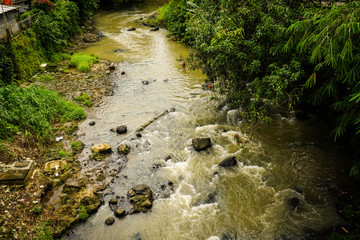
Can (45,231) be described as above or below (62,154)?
below

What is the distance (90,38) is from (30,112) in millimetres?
16545

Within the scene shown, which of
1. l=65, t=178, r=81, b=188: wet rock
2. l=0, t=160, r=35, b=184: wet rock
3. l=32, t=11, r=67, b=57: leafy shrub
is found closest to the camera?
l=0, t=160, r=35, b=184: wet rock

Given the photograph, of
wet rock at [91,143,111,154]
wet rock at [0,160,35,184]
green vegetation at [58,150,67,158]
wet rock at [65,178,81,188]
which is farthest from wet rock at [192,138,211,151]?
wet rock at [0,160,35,184]

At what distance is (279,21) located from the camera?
28.0ft

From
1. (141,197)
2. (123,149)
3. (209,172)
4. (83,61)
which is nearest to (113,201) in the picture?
(141,197)

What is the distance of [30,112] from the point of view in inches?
420

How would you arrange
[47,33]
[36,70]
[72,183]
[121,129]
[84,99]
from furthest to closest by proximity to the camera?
[47,33], [36,70], [84,99], [121,129], [72,183]

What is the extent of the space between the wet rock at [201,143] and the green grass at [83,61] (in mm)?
11931

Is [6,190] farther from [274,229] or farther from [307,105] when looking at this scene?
[307,105]

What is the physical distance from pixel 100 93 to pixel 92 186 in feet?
26.9

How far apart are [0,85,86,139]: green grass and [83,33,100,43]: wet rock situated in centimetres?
1324

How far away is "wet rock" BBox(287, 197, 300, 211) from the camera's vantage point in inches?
324

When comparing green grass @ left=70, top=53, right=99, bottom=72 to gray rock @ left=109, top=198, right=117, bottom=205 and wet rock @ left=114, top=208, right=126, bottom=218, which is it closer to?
gray rock @ left=109, top=198, right=117, bottom=205

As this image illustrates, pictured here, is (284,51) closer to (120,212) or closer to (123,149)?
(123,149)
